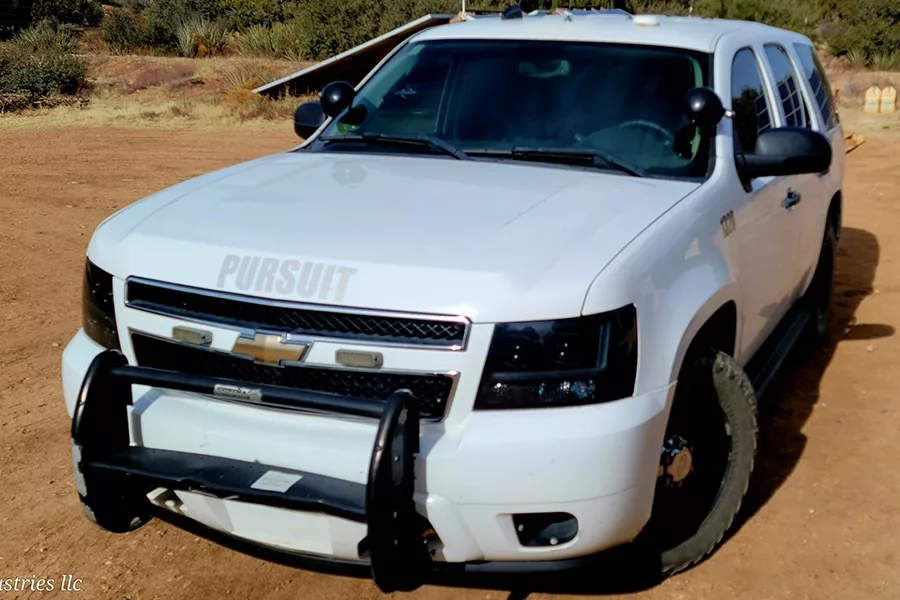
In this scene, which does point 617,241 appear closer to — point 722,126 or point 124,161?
point 722,126

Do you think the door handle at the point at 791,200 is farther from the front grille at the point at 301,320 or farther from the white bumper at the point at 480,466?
the front grille at the point at 301,320

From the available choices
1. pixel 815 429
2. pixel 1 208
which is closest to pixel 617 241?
pixel 815 429

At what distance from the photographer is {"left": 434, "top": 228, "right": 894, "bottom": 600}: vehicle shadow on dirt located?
3.21 meters

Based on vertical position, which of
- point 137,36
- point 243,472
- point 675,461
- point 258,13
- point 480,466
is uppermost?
point 480,466

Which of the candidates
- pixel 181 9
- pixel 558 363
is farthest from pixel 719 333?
pixel 181 9

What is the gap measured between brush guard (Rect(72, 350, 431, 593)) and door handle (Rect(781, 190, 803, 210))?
244cm

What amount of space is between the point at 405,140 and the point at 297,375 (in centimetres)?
157

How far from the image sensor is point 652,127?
3.81 meters

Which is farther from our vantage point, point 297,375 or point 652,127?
point 652,127

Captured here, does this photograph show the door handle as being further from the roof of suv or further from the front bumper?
the front bumper

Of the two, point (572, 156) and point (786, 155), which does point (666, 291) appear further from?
point (786, 155)

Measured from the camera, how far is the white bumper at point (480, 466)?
258 centimetres

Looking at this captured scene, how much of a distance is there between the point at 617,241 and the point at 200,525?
59.5 inches

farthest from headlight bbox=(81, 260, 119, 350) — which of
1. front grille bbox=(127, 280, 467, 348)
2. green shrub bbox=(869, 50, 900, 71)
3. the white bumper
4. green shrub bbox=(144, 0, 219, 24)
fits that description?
green shrub bbox=(144, 0, 219, 24)
